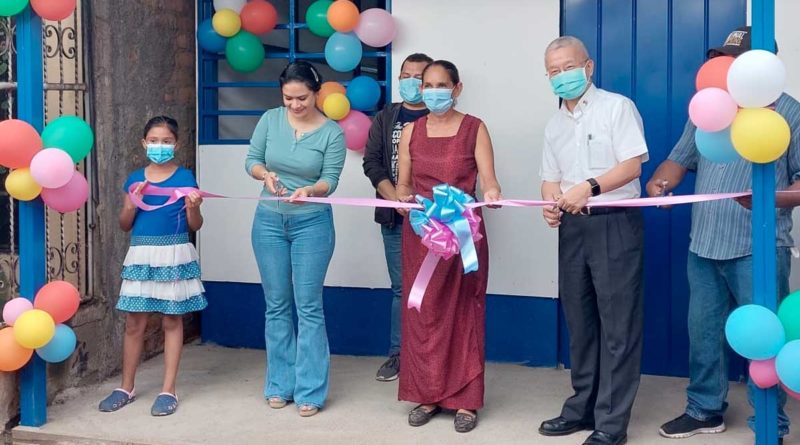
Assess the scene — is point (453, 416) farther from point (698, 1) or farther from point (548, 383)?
point (698, 1)

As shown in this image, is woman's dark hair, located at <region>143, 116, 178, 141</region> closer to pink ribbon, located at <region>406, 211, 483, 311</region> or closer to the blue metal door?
pink ribbon, located at <region>406, 211, 483, 311</region>

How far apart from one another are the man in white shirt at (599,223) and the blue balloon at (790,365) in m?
0.73

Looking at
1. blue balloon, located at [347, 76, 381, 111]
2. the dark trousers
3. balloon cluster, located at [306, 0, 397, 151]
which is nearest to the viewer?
the dark trousers

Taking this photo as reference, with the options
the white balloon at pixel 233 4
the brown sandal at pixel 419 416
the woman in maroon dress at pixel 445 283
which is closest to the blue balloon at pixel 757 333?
the woman in maroon dress at pixel 445 283

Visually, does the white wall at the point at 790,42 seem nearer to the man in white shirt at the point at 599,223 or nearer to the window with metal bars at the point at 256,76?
the man in white shirt at the point at 599,223

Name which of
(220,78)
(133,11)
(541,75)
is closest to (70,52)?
(133,11)

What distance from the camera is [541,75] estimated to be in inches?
217

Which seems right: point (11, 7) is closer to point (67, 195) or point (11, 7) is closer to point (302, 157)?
point (67, 195)

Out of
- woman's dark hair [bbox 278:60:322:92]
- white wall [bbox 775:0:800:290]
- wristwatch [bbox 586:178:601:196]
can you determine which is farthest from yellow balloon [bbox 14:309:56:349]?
white wall [bbox 775:0:800:290]

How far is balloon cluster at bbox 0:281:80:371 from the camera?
4.37 metres

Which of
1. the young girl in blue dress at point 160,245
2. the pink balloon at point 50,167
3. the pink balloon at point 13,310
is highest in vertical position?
the pink balloon at point 50,167

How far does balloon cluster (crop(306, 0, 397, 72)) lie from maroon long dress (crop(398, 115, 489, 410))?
115 cm

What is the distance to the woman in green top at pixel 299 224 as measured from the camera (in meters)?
4.73

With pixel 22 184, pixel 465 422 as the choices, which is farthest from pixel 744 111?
pixel 22 184
